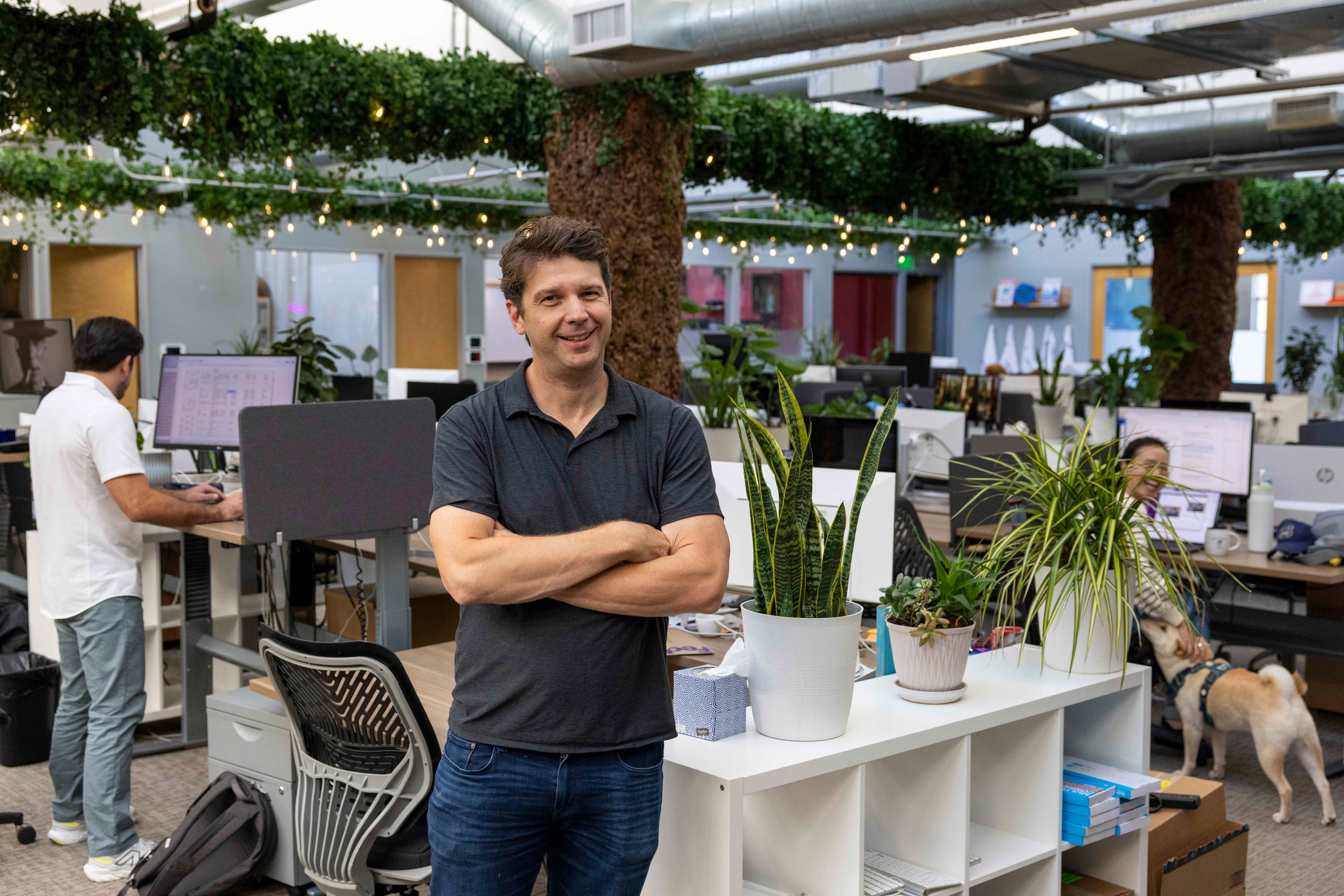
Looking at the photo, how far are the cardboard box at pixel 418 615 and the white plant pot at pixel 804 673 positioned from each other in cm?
278

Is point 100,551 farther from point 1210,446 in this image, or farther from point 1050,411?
point 1050,411

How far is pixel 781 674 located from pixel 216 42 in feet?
16.4

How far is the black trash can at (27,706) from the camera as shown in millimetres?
4281

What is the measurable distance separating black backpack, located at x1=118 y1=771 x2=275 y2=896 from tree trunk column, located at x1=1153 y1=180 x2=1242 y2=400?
358 inches

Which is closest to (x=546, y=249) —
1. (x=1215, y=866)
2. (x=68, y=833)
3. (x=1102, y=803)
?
(x=1102, y=803)

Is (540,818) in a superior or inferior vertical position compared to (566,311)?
inferior

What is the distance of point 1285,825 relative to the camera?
153 inches

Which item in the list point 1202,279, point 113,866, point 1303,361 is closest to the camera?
point 113,866

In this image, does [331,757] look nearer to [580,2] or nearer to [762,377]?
[580,2]

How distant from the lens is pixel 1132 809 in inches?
105

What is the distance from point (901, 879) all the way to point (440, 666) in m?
1.38

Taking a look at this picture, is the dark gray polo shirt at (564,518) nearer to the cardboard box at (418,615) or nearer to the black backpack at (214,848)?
the black backpack at (214,848)

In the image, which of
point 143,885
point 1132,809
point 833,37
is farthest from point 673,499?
point 833,37

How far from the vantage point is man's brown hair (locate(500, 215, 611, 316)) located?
1.79m
